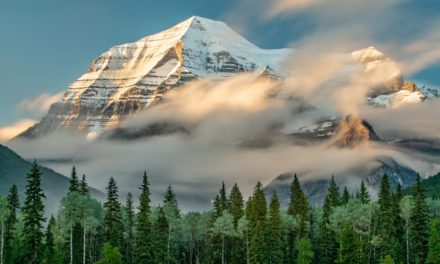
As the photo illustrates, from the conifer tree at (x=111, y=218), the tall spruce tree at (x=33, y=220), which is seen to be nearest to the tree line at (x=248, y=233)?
the conifer tree at (x=111, y=218)

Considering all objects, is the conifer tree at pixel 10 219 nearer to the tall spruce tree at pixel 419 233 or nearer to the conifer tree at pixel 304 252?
the conifer tree at pixel 304 252

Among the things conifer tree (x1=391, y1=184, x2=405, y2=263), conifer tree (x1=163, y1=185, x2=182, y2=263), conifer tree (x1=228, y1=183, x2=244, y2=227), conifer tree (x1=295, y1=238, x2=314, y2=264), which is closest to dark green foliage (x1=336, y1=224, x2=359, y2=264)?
conifer tree (x1=295, y1=238, x2=314, y2=264)

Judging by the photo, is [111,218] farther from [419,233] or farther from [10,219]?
[419,233]

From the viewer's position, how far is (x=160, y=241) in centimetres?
15562

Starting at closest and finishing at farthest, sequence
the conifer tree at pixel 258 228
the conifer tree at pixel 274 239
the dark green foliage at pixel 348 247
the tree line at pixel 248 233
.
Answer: the tree line at pixel 248 233, the dark green foliage at pixel 348 247, the conifer tree at pixel 258 228, the conifer tree at pixel 274 239

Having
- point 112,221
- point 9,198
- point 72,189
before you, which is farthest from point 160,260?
point 9,198

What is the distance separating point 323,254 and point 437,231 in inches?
1130

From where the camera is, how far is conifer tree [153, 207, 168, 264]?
152163mm

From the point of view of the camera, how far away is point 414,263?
542 feet

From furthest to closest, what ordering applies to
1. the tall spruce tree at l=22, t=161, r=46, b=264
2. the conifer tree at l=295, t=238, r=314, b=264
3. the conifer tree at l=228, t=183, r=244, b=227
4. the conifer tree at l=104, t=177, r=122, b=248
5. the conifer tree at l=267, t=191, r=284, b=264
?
the conifer tree at l=228, t=183, r=244, b=227 → the conifer tree at l=267, t=191, r=284, b=264 → the conifer tree at l=295, t=238, r=314, b=264 → the conifer tree at l=104, t=177, r=122, b=248 → the tall spruce tree at l=22, t=161, r=46, b=264

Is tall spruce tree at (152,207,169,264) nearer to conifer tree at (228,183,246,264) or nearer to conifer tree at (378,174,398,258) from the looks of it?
conifer tree at (228,183,246,264)

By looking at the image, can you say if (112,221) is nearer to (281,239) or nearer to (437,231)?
(281,239)

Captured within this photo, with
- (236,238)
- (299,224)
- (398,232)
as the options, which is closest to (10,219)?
(236,238)

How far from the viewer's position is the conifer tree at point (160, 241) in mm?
152163
